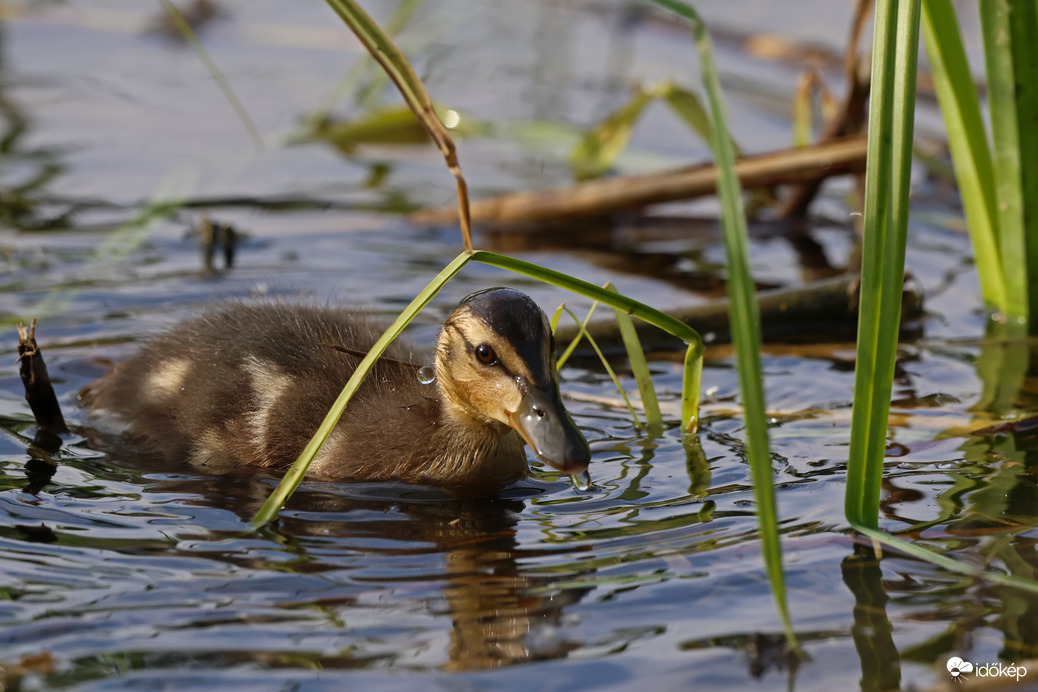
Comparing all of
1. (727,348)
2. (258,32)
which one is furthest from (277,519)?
(258,32)

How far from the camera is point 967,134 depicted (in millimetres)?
5051

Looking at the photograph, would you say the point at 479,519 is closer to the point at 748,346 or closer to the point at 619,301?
the point at 619,301

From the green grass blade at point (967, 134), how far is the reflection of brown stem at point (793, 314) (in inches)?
16.3

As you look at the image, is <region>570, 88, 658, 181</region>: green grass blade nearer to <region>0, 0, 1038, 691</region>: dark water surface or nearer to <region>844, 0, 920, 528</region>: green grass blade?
<region>0, 0, 1038, 691</region>: dark water surface

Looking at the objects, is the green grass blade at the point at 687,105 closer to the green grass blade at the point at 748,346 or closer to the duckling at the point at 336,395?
the duckling at the point at 336,395

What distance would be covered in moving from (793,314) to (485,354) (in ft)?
6.84

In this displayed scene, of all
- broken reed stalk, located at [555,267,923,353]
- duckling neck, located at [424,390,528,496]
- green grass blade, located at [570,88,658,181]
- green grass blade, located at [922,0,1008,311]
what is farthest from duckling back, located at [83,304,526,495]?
green grass blade, located at [570,88,658,181]

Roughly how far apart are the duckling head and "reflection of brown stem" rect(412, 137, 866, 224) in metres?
2.78

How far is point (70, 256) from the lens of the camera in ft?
20.9

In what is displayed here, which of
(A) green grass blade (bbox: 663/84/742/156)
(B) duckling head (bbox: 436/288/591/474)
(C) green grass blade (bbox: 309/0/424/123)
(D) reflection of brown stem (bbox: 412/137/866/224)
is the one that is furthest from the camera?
(C) green grass blade (bbox: 309/0/424/123)

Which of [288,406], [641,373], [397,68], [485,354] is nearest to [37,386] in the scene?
[288,406]

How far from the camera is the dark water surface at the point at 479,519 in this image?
2.93m

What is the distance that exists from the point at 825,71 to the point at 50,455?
6.92 m

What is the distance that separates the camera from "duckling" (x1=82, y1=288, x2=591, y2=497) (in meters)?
3.87
